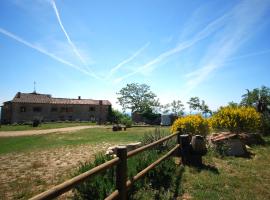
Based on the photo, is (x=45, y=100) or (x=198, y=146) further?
(x=45, y=100)

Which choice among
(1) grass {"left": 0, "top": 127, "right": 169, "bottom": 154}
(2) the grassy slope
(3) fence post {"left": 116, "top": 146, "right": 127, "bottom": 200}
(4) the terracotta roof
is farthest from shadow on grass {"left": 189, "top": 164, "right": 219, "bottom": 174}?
(4) the terracotta roof

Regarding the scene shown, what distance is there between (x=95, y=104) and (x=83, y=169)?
55561 mm

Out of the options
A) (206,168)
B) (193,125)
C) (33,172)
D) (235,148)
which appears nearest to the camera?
(206,168)

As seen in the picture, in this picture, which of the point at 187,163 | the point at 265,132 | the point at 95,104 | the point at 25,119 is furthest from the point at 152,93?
the point at 187,163

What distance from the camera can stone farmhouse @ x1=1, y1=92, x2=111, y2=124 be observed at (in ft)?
161

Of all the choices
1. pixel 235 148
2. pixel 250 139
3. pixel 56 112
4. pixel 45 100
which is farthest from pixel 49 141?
pixel 56 112

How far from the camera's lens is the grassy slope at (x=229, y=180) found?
5.48 metres

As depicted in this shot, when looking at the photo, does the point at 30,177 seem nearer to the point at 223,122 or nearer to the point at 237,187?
the point at 237,187

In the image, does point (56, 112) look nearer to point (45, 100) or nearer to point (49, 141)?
point (45, 100)

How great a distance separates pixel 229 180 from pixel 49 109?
5241 centimetres

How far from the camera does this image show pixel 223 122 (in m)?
12.6

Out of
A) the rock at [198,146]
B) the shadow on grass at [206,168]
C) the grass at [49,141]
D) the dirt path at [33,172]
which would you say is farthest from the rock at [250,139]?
the dirt path at [33,172]

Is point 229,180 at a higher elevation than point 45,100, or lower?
lower

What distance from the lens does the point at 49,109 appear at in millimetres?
53656
